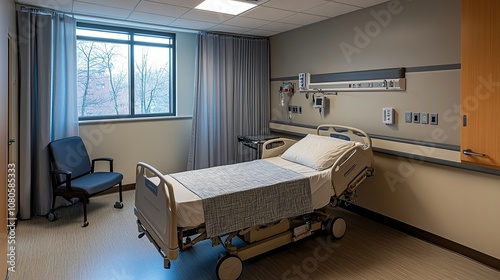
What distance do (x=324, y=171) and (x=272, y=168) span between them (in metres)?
0.51

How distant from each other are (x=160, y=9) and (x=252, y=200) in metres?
2.53

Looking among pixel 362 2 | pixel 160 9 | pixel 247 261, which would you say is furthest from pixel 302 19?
pixel 247 261

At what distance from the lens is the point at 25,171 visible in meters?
3.75

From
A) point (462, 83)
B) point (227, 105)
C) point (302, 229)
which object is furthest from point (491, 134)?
point (227, 105)

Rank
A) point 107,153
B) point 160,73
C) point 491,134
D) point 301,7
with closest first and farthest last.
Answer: point 491,134 < point 301,7 < point 107,153 < point 160,73

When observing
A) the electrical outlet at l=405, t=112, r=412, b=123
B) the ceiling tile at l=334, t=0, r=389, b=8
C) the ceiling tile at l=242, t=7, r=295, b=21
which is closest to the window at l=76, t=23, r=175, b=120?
the ceiling tile at l=242, t=7, r=295, b=21

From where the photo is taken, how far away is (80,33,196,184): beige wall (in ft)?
15.2

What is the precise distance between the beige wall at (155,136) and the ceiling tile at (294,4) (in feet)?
6.46

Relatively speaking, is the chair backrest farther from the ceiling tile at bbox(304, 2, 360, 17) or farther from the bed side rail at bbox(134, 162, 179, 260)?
the ceiling tile at bbox(304, 2, 360, 17)

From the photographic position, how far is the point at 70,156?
4039mm

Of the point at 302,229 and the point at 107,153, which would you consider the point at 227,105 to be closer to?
the point at 107,153

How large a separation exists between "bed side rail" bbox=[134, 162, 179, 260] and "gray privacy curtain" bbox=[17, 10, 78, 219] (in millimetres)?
1770

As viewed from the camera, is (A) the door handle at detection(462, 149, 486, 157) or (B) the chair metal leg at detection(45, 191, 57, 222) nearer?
(A) the door handle at detection(462, 149, 486, 157)

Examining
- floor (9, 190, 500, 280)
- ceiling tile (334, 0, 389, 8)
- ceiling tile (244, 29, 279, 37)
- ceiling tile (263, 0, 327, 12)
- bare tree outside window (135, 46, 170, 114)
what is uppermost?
ceiling tile (244, 29, 279, 37)
